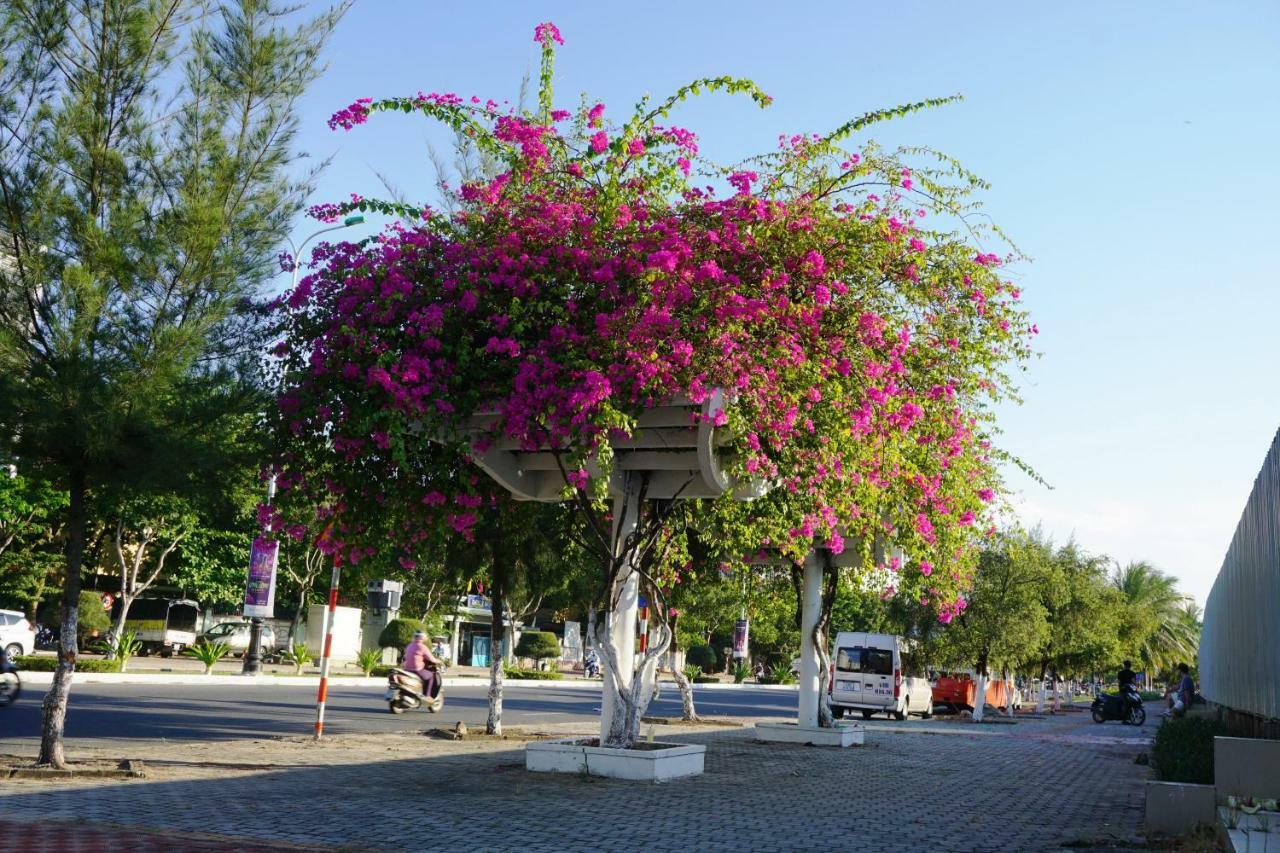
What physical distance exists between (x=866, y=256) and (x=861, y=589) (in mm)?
12192

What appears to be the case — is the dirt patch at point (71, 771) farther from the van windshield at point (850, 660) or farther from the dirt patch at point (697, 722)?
the van windshield at point (850, 660)

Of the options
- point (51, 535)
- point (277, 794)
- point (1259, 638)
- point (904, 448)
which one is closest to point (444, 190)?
point (904, 448)

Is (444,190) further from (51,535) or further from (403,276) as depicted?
(51,535)

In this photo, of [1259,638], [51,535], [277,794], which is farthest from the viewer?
[51,535]

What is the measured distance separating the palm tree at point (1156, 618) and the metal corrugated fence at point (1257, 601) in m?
45.4

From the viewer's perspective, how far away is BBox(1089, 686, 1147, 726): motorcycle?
40500 mm

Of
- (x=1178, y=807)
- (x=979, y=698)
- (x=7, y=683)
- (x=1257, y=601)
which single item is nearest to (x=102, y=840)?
(x=1178, y=807)

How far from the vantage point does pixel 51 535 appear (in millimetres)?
45719

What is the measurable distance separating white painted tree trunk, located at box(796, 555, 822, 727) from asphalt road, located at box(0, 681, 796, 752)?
6.56m

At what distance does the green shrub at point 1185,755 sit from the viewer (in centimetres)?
1089

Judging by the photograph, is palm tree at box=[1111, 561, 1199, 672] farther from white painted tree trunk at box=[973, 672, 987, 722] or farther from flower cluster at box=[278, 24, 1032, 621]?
flower cluster at box=[278, 24, 1032, 621]

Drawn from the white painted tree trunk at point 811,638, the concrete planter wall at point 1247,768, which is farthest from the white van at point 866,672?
the concrete planter wall at point 1247,768

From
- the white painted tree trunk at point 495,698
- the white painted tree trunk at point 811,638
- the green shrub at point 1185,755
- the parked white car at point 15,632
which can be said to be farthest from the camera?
the parked white car at point 15,632

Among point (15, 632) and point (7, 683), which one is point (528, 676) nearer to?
point (15, 632)
